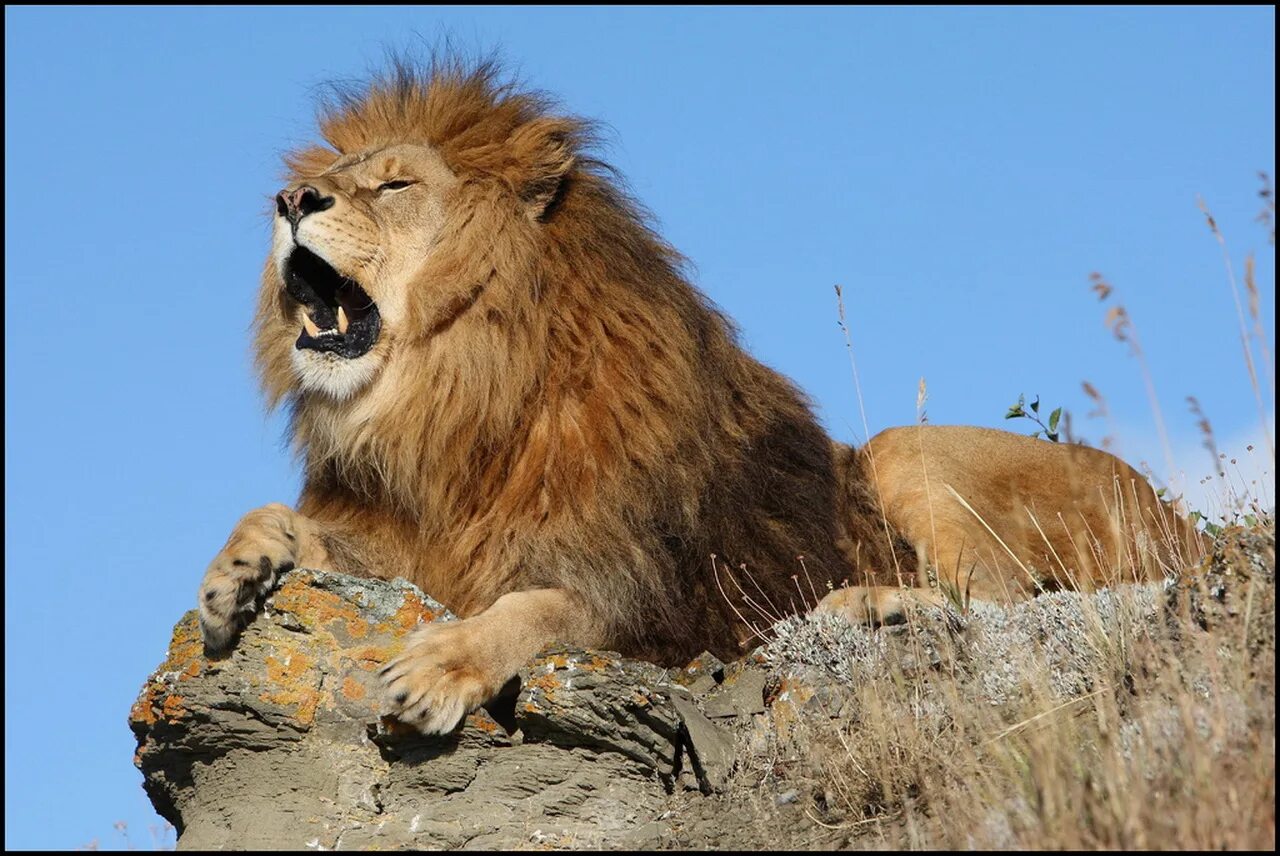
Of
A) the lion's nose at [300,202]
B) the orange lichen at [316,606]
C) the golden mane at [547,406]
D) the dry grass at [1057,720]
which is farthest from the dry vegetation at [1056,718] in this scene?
the lion's nose at [300,202]

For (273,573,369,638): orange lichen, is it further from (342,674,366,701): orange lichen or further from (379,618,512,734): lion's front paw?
(379,618,512,734): lion's front paw

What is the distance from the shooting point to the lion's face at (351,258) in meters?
6.39

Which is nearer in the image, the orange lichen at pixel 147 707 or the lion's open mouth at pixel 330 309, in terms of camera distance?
the orange lichen at pixel 147 707

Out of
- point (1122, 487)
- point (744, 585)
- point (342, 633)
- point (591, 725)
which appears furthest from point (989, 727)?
point (1122, 487)

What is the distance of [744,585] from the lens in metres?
6.65

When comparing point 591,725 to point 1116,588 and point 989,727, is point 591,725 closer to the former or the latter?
point 989,727

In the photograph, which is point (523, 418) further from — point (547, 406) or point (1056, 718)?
point (1056, 718)

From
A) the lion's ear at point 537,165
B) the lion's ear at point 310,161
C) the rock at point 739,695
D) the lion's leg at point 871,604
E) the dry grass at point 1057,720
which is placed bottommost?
the dry grass at point 1057,720

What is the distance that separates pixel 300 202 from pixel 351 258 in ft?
0.92

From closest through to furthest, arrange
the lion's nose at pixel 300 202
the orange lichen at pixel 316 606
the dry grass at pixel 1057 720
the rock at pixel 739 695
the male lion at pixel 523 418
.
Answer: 1. the dry grass at pixel 1057 720
2. the orange lichen at pixel 316 606
3. the rock at pixel 739 695
4. the male lion at pixel 523 418
5. the lion's nose at pixel 300 202

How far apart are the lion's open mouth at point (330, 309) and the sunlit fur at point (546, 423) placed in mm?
90

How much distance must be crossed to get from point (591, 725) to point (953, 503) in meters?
2.47

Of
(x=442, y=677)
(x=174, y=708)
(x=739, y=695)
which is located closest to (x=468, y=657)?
(x=442, y=677)

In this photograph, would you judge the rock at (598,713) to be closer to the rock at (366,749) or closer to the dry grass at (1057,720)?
the rock at (366,749)
